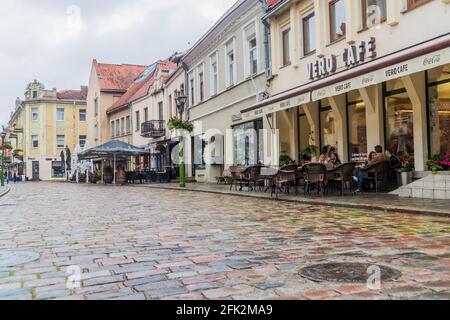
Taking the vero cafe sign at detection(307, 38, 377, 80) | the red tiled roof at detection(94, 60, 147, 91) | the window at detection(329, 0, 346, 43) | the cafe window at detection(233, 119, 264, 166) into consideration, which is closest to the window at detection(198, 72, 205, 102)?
the cafe window at detection(233, 119, 264, 166)

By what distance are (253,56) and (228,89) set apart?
2.79 meters

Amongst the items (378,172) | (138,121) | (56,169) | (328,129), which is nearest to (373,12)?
(328,129)

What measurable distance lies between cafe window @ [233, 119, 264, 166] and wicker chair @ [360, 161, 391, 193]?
716 cm

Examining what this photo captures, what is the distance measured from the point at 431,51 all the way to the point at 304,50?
8.30 m

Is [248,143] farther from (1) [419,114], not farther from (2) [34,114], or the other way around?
(2) [34,114]

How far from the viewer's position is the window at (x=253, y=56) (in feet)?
68.8

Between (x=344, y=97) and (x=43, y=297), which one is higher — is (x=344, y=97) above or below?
above

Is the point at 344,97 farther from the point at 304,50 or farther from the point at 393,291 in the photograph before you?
the point at 393,291

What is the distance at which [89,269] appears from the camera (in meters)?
4.68

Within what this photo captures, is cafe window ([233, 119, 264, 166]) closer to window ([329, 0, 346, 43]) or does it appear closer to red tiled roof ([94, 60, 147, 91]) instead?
window ([329, 0, 346, 43])

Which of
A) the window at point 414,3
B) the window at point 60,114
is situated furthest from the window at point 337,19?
the window at point 60,114

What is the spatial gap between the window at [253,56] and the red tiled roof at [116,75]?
32543 millimetres

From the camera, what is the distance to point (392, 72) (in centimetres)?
1036
